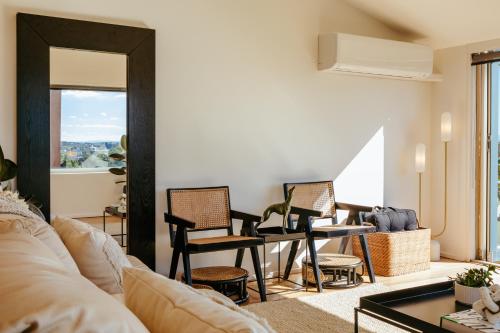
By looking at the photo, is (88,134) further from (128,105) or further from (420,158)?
(420,158)

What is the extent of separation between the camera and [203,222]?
3.95 m

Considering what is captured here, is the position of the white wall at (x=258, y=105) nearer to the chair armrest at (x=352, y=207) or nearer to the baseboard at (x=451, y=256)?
the chair armrest at (x=352, y=207)

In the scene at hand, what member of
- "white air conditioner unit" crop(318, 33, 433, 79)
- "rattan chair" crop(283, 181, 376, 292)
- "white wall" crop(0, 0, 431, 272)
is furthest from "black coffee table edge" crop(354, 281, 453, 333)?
"white air conditioner unit" crop(318, 33, 433, 79)

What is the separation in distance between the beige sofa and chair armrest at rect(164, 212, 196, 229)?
7.23 ft

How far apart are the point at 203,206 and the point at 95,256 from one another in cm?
208

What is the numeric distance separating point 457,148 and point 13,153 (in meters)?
3.73

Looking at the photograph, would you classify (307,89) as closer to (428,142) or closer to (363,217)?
(363,217)

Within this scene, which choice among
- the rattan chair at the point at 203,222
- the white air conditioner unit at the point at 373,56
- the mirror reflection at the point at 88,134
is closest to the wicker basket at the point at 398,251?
the rattan chair at the point at 203,222

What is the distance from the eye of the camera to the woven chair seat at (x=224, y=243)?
11.3 feet

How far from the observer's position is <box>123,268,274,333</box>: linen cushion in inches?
34.0

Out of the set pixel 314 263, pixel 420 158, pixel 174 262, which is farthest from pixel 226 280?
pixel 420 158

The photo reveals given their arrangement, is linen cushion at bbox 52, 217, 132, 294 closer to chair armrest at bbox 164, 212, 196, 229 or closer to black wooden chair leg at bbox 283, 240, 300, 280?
chair armrest at bbox 164, 212, 196, 229

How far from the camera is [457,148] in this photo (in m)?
5.04

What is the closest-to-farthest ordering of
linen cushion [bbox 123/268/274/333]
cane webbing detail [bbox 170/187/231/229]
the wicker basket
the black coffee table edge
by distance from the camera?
1. linen cushion [bbox 123/268/274/333]
2. the black coffee table edge
3. cane webbing detail [bbox 170/187/231/229]
4. the wicker basket
